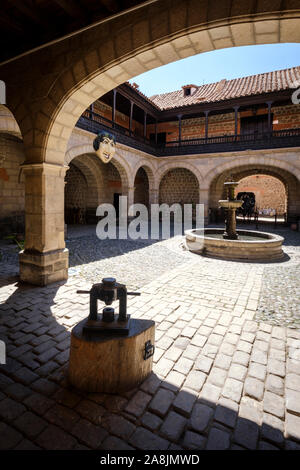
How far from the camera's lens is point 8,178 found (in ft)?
32.9

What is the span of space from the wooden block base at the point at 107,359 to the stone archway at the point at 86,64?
2.78m

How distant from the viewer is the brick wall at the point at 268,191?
2434cm

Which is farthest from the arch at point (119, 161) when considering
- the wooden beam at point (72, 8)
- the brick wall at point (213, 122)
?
the wooden beam at point (72, 8)

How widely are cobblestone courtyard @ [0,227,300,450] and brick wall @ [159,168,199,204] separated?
1466 cm

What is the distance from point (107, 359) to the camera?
180 centimetres

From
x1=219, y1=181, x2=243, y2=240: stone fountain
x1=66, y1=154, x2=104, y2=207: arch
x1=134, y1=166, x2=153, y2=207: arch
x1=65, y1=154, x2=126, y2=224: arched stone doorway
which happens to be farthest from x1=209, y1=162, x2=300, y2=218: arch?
x1=66, y1=154, x2=104, y2=207: arch

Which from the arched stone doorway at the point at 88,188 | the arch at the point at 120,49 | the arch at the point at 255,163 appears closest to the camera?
the arch at the point at 120,49

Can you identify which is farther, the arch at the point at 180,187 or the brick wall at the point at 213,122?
the arch at the point at 180,187

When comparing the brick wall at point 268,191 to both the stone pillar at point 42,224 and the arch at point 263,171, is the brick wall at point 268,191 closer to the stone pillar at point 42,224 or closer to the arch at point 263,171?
the arch at point 263,171

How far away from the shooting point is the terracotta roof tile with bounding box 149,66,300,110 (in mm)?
15437

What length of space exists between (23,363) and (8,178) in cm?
971

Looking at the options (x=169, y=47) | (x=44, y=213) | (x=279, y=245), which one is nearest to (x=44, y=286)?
(x=44, y=213)

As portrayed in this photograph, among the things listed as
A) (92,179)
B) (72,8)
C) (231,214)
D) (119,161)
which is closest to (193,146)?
(119,161)

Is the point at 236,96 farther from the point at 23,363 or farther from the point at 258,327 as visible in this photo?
the point at 23,363
